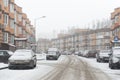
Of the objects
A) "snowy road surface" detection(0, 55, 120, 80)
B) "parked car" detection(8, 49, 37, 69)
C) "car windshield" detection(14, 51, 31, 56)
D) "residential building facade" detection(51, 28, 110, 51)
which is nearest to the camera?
"snowy road surface" detection(0, 55, 120, 80)

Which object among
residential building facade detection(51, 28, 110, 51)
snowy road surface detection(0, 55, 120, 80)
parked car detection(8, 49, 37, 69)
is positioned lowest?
snowy road surface detection(0, 55, 120, 80)

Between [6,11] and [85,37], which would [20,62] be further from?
[85,37]

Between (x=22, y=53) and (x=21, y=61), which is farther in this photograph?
(x=22, y=53)

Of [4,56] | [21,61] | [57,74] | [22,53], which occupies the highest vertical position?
[22,53]

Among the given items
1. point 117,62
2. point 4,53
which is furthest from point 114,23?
point 117,62

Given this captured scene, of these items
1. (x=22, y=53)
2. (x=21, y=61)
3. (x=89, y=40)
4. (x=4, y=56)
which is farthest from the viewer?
(x=89, y=40)

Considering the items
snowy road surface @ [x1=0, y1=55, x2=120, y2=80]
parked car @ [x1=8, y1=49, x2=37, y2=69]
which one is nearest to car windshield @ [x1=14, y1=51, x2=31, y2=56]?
parked car @ [x1=8, y1=49, x2=37, y2=69]

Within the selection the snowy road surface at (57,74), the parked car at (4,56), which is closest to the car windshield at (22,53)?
the snowy road surface at (57,74)

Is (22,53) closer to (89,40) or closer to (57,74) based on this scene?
(57,74)

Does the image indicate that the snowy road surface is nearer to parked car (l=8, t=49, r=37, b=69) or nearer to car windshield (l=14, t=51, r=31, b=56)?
parked car (l=8, t=49, r=37, b=69)

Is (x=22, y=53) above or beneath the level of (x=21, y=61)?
above

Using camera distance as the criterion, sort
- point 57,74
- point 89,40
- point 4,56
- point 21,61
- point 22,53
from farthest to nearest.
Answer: point 89,40
point 4,56
point 22,53
point 21,61
point 57,74

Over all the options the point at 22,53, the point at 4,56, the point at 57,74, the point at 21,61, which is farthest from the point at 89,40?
the point at 57,74

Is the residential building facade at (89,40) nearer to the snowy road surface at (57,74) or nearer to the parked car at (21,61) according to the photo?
the parked car at (21,61)
